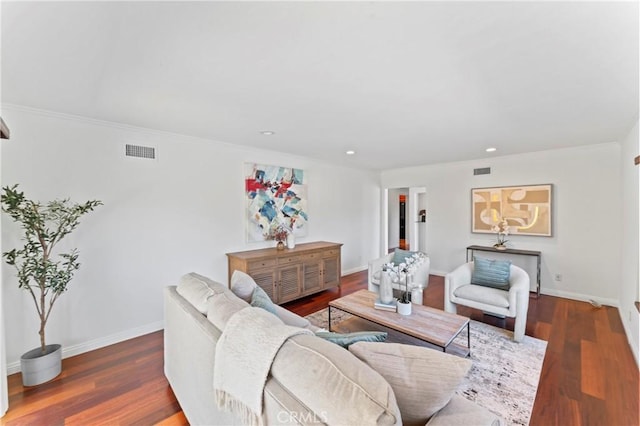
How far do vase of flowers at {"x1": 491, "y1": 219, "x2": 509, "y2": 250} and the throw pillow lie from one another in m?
4.37

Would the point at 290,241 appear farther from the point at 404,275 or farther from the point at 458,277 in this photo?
the point at 458,277

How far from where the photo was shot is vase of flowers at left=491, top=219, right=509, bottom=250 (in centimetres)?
→ 461

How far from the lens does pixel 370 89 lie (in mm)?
2041

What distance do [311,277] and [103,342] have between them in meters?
2.58

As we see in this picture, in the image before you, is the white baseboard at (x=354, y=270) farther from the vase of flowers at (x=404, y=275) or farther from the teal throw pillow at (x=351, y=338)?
the teal throw pillow at (x=351, y=338)

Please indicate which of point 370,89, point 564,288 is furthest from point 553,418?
point 564,288

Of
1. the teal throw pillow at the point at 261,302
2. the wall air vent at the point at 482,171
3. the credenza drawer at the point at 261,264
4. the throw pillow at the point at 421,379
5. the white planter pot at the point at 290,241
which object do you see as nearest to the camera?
the throw pillow at the point at 421,379

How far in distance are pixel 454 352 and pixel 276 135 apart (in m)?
3.05

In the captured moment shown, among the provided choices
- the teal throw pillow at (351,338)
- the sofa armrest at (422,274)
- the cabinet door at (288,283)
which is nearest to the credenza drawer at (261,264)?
the cabinet door at (288,283)

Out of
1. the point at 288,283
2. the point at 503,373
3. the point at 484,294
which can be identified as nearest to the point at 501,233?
the point at 484,294

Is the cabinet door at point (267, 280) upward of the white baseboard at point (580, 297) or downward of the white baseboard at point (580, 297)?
upward

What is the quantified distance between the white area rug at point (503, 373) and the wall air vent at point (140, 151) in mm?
3836

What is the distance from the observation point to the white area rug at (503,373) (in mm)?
1957

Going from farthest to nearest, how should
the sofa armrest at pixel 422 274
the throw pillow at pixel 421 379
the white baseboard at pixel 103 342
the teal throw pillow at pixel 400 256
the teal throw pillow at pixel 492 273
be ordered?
the teal throw pillow at pixel 400 256 → the sofa armrest at pixel 422 274 → the teal throw pillow at pixel 492 273 → the white baseboard at pixel 103 342 → the throw pillow at pixel 421 379
